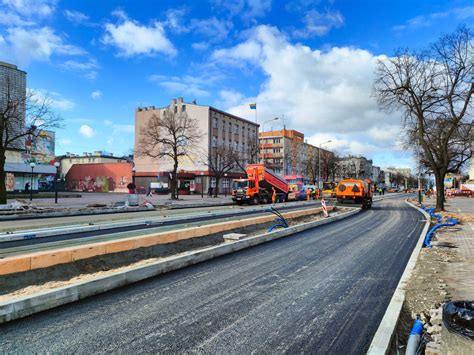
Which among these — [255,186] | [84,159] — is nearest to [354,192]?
[255,186]

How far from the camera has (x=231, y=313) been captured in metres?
4.65

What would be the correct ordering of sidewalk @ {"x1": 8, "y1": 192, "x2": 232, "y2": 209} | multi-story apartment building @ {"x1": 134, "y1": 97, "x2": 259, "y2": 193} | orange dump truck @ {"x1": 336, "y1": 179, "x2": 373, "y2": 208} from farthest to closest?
multi-story apartment building @ {"x1": 134, "y1": 97, "x2": 259, "y2": 193}, orange dump truck @ {"x1": 336, "y1": 179, "x2": 373, "y2": 208}, sidewalk @ {"x1": 8, "y1": 192, "x2": 232, "y2": 209}

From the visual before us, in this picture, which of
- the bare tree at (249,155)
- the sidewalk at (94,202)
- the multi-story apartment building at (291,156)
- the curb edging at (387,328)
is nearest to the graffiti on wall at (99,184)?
the bare tree at (249,155)

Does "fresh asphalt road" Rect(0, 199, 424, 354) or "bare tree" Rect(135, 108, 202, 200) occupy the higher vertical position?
"bare tree" Rect(135, 108, 202, 200)

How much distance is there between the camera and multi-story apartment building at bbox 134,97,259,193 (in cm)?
5209

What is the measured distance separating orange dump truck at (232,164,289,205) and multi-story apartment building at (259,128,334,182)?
41.3 metres

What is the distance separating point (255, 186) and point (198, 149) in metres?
23.6

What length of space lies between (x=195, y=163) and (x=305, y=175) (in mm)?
44355

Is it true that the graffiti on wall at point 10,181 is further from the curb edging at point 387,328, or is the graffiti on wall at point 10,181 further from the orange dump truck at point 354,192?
the curb edging at point 387,328

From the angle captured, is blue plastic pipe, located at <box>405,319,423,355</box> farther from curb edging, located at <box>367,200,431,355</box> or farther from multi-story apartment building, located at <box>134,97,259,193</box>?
multi-story apartment building, located at <box>134,97,259,193</box>

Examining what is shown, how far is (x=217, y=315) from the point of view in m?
4.56

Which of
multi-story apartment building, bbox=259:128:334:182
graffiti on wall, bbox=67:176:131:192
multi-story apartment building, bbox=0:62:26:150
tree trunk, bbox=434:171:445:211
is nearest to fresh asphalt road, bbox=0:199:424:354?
tree trunk, bbox=434:171:445:211

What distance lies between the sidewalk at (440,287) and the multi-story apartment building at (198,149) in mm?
40548

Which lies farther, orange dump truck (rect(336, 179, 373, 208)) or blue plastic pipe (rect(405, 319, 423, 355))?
orange dump truck (rect(336, 179, 373, 208))
